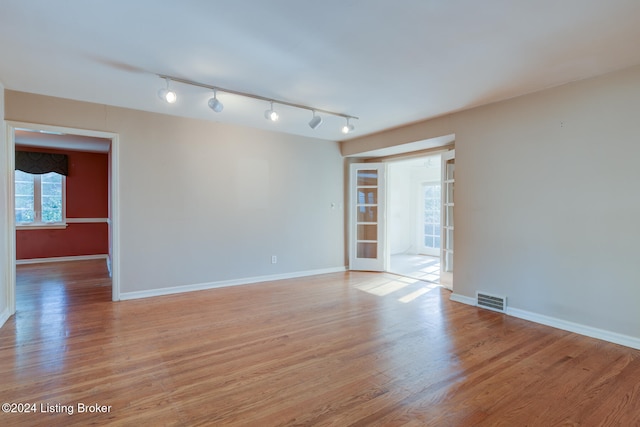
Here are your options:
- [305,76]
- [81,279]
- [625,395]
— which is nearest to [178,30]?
[305,76]

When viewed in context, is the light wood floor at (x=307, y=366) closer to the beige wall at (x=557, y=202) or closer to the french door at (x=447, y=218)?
the beige wall at (x=557, y=202)

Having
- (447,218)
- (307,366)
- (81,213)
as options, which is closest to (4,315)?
(307,366)

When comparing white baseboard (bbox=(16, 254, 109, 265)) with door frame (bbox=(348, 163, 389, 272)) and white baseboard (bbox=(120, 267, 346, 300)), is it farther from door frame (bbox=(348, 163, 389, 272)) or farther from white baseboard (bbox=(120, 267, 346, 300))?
door frame (bbox=(348, 163, 389, 272))

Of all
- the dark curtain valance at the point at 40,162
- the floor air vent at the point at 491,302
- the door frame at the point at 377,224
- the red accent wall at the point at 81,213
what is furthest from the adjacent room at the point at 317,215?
the red accent wall at the point at 81,213

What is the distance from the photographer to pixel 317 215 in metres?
5.91

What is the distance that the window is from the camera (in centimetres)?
686

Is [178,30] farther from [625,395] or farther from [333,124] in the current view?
[625,395]

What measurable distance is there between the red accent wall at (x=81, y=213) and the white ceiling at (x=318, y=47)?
4.44m

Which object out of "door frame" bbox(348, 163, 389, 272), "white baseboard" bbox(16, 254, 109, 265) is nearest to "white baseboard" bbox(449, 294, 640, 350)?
"door frame" bbox(348, 163, 389, 272)

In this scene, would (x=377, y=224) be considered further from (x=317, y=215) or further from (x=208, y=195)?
(x=208, y=195)

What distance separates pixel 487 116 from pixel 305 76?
2301 mm

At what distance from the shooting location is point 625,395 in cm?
210

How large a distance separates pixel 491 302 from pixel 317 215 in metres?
3.13

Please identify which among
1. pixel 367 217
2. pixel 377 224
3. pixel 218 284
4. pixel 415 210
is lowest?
pixel 218 284
